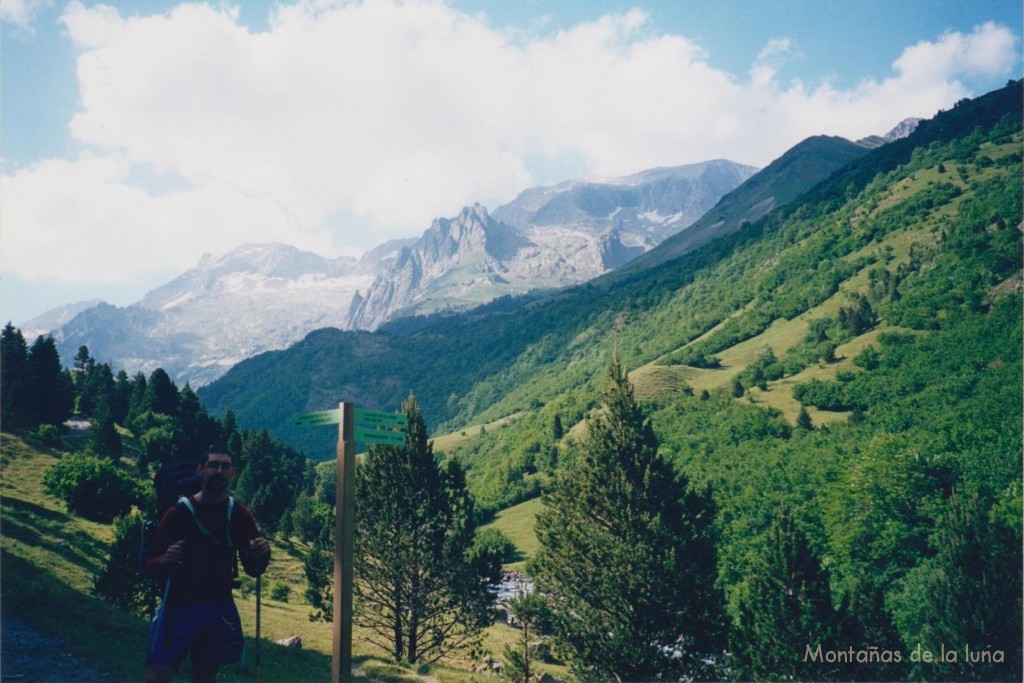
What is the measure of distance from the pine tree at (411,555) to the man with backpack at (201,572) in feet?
67.0

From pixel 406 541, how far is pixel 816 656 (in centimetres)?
1869

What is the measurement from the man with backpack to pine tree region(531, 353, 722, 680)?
18.1 metres

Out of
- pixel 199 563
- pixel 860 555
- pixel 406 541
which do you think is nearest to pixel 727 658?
pixel 406 541

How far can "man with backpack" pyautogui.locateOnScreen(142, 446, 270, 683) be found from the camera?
270 inches

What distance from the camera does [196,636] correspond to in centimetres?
696

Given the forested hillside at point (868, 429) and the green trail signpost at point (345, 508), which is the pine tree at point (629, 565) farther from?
the green trail signpost at point (345, 508)

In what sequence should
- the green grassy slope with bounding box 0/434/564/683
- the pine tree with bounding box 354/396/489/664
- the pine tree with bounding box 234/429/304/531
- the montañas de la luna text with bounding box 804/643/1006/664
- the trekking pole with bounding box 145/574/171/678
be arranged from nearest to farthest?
1. the trekking pole with bounding box 145/574/171/678
2. the green grassy slope with bounding box 0/434/564/683
3. the montañas de la luna text with bounding box 804/643/1006/664
4. the pine tree with bounding box 354/396/489/664
5. the pine tree with bounding box 234/429/304/531

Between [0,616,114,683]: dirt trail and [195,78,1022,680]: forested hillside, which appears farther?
[195,78,1022,680]: forested hillside

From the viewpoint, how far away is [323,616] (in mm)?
33906

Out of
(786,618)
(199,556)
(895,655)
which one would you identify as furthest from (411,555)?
(199,556)

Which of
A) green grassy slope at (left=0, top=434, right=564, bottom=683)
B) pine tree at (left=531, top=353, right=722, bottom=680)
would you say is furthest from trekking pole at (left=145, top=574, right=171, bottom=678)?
pine tree at (left=531, top=353, right=722, bottom=680)

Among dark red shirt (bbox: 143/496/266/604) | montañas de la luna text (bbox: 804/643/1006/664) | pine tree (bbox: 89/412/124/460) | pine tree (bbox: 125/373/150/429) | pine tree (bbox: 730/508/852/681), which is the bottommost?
montañas de la luna text (bbox: 804/643/1006/664)

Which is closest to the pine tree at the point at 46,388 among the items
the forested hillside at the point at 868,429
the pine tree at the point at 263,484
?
the pine tree at the point at 263,484

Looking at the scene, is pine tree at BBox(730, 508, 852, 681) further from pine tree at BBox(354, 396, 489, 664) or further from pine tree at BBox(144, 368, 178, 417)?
pine tree at BBox(144, 368, 178, 417)
